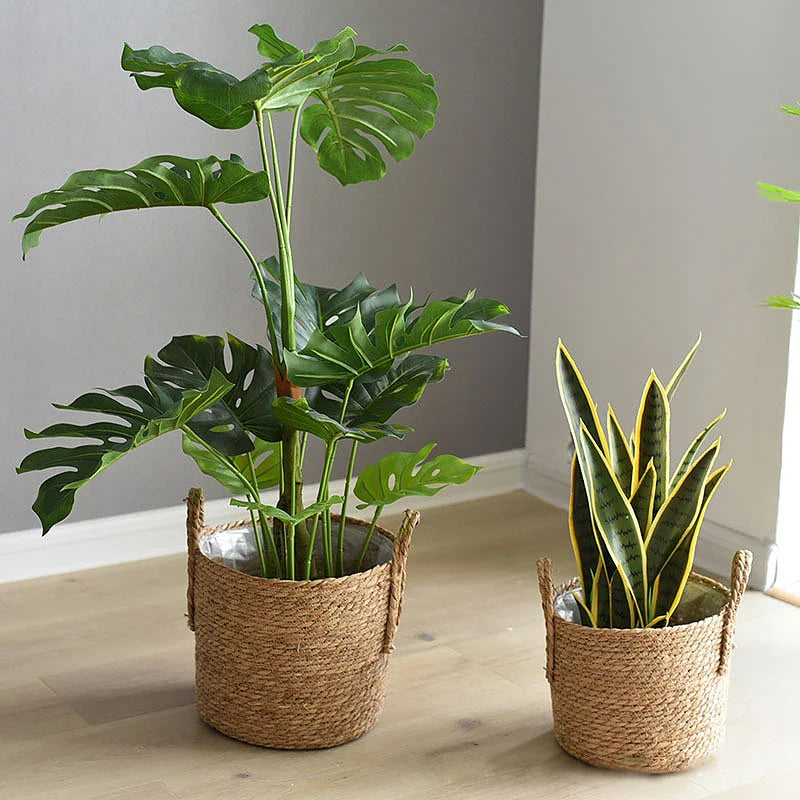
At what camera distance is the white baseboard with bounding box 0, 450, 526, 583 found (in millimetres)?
2580

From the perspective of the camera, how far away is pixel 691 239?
2734 mm

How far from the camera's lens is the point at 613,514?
1.79m

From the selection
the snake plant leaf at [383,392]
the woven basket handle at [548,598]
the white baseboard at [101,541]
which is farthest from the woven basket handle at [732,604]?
the white baseboard at [101,541]

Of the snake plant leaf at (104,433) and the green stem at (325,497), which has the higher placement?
the snake plant leaf at (104,433)

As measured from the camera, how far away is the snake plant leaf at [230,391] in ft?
6.01

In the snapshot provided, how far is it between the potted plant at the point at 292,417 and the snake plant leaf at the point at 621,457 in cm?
25

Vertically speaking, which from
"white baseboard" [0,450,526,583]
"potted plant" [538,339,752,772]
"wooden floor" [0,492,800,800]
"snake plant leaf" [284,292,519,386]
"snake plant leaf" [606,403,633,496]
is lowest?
"wooden floor" [0,492,800,800]

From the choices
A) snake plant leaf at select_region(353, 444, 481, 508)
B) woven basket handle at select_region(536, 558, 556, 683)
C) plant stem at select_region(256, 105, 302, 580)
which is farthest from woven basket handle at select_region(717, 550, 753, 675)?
plant stem at select_region(256, 105, 302, 580)

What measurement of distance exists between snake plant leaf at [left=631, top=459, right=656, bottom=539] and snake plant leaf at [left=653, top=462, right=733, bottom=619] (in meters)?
0.06

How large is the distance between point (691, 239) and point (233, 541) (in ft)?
4.31

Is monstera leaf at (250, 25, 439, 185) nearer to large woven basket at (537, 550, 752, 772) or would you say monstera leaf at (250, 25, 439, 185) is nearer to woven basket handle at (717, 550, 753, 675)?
large woven basket at (537, 550, 752, 772)

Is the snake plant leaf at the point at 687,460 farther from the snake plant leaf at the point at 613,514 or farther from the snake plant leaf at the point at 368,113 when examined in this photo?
the snake plant leaf at the point at 368,113

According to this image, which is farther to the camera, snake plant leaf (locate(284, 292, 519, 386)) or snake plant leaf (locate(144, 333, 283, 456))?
snake plant leaf (locate(144, 333, 283, 456))

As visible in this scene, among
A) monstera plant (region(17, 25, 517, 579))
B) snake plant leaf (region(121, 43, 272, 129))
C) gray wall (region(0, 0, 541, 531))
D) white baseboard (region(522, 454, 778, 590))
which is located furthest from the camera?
white baseboard (region(522, 454, 778, 590))
